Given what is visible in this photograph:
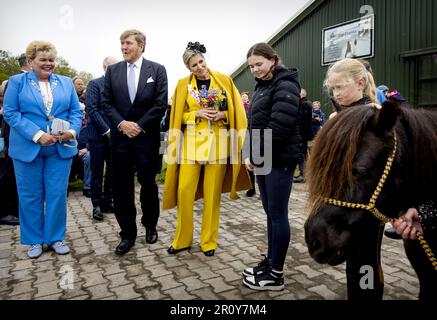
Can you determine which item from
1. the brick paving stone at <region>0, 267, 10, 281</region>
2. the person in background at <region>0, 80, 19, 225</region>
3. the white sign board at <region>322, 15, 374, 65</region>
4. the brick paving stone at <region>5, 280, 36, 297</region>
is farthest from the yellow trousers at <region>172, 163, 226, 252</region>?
the white sign board at <region>322, 15, 374, 65</region>

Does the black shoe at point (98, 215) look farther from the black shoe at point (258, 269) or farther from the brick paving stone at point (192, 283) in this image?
the black shoe at point (258, 269)

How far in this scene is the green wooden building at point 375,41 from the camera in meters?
10.5

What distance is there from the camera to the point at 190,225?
4.06m

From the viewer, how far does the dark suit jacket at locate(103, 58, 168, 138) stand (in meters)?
4.04

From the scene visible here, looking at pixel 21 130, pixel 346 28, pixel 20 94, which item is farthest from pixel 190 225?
pixel 346 28

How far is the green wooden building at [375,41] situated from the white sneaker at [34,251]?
7775 millimetres

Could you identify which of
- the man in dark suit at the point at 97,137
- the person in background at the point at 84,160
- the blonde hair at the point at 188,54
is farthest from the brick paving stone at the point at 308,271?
the person in background at the point at 84,160

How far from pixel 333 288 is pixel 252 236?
1.71m

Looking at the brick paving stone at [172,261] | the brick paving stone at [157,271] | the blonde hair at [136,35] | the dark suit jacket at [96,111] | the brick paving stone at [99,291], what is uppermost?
the blonde hair at [136,35]

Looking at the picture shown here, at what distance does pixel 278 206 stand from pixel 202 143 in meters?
1.30

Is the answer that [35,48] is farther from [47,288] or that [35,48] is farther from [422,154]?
[422,154]

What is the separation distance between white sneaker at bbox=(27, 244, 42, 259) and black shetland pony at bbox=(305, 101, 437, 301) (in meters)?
3.46

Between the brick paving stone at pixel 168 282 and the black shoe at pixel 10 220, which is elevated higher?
the black shoe at pixel 10 220
